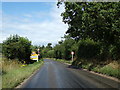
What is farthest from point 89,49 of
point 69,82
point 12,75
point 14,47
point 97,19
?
point 12,75

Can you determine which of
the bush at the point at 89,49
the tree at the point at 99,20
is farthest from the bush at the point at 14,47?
the bush at the point at 89,49

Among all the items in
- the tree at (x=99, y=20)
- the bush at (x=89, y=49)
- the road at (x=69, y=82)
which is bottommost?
the road at (x=69, y=82)

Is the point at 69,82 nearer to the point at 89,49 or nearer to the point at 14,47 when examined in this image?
the point at 89,49

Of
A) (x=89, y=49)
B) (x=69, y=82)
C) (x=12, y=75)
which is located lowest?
(x=69, y=82)

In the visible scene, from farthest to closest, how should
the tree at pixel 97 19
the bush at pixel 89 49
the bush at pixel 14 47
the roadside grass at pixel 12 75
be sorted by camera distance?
1. the bush at pixel 14 47
2. the bush at pixel 89 49
3. the tree at pixel 97 19
4. the roadside grass at pixel 12 75

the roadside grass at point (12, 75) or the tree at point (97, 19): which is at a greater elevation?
the tree at point (97, 19)

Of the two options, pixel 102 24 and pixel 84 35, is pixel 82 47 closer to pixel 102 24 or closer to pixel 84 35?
pixel 84 35

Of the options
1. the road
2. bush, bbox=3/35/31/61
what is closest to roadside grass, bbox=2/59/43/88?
the road

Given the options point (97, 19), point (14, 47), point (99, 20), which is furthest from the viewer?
point (14, 47)

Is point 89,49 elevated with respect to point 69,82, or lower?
elevated

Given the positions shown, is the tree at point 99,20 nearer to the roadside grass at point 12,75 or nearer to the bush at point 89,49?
the bush at point 89,49

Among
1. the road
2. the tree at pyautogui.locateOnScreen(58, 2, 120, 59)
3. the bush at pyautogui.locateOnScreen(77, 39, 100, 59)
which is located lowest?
the road

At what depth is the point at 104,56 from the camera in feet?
75.0

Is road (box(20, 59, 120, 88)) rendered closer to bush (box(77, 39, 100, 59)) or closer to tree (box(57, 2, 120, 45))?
tree (box(57, 2, 120, 45))
